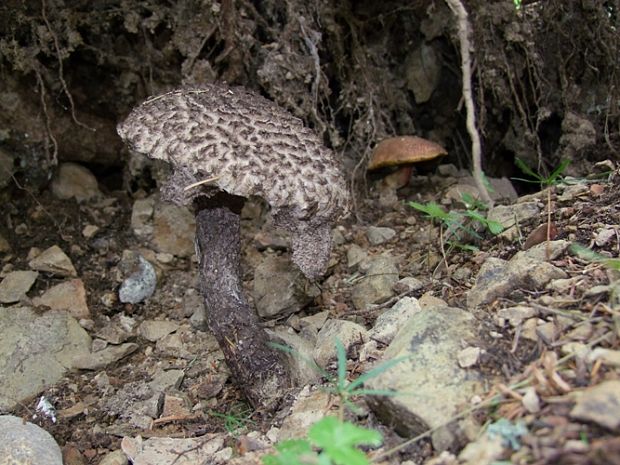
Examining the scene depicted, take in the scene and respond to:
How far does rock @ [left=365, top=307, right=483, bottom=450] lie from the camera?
1649 millimetres

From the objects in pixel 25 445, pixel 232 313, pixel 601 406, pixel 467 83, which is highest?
pixel 467 83

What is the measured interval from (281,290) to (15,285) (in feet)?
4.71

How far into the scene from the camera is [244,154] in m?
2.21

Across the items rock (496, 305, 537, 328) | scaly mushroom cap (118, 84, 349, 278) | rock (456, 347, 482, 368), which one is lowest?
rock (456, 347, 482, 368)


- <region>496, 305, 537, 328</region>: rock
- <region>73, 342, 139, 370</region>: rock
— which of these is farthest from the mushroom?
<region>496, 305, 537, 328</region>: rock

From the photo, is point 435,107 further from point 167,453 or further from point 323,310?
point 167,453

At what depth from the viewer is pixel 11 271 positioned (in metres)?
3.30

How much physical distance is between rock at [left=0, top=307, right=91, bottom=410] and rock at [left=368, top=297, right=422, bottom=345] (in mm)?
1534

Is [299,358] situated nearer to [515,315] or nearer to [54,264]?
[515,315]

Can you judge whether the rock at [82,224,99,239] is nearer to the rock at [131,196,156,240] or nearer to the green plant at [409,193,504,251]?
the rock at [131,196,156,240]

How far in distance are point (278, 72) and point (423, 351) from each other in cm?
200

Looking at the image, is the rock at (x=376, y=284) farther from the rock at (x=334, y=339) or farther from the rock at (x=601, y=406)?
the rock at (x=601, y=406)

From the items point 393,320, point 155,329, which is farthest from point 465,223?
point 155,329

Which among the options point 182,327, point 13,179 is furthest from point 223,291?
point 13,179
